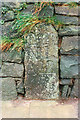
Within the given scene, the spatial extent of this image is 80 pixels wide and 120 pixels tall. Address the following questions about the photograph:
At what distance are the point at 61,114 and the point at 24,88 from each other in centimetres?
78

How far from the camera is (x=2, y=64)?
245 cm

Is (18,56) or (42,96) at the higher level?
(18,56)

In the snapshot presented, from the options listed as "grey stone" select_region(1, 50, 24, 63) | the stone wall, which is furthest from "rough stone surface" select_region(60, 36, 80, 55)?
"grey stone" select_region(1, 50, 24, 63)

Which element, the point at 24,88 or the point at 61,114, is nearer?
the point at 61,114

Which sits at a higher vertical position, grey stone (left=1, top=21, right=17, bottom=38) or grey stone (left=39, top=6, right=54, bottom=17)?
grey stone (left=39, top=6, right=54, bottom=17)

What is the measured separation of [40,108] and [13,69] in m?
0.79

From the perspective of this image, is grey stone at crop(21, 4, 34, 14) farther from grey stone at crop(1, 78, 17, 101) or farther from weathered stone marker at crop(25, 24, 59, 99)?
grey stone at crop(1, 78, 17, 101)

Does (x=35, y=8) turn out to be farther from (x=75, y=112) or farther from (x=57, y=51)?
(x=75, y=112)

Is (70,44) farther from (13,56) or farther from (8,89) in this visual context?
(8,89)

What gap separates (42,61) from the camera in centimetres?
239

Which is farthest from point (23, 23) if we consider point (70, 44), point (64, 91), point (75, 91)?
point (75, 91)

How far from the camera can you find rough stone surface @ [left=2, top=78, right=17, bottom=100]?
245cm

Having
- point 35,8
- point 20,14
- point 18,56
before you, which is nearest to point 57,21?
point 35,8

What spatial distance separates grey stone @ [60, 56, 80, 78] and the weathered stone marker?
12 cm
